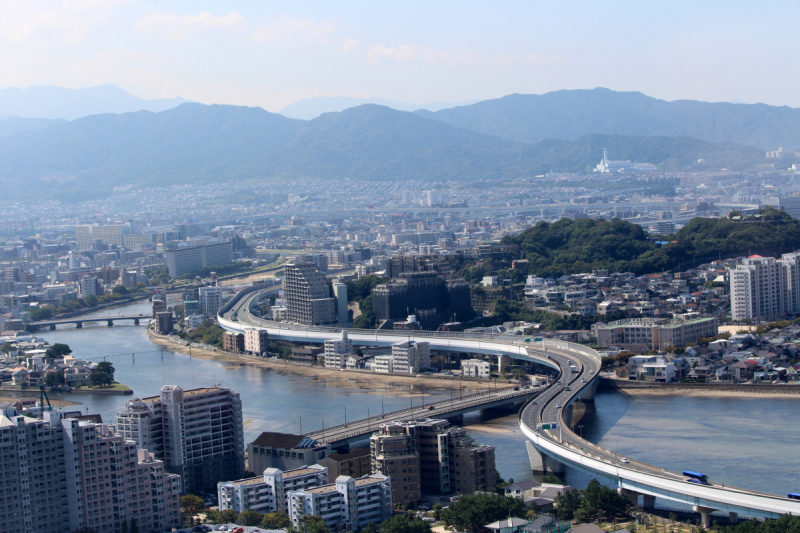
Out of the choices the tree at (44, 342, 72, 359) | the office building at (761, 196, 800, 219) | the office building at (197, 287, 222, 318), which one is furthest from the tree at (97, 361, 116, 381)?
the office building at (761, 196, 800, 219)

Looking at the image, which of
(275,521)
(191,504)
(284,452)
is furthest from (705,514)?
(191,504)

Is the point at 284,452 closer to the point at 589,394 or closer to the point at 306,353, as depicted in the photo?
the point at 589,394

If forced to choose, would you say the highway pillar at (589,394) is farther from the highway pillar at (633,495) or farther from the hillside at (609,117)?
the hillside at (609,117)

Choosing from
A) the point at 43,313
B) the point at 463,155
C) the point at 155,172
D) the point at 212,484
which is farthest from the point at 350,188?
the point at 212,484

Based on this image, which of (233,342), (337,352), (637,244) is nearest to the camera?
(337,352)

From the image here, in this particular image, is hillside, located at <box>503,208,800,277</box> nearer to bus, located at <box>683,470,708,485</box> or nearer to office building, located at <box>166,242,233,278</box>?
office building, located at <box>166,242,233,278</box>

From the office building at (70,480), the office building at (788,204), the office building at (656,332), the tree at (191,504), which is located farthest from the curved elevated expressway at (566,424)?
the office building at (788,204)
